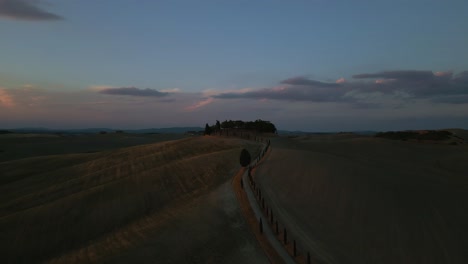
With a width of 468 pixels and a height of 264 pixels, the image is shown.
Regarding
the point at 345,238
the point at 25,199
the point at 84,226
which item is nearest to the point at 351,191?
the point at 345,238

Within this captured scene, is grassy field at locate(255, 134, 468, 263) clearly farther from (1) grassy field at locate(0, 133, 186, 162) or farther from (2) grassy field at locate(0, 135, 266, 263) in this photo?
(1) grassy field at locate(0, 133, 186, 162)

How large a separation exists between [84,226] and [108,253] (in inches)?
410

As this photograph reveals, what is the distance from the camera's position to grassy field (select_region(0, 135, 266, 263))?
21469 mm

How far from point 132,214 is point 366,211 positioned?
2013 centimetres

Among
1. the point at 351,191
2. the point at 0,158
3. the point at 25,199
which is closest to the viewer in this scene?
the point at 351,191

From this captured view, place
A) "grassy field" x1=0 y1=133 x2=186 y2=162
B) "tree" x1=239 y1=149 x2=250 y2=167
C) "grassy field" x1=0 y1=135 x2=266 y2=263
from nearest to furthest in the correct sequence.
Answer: "grassy field" x1=0 y1=135 x2=266 y2=263
"tree" x1=239 y1=149 x2=250 y2=167
"grassy field" x1=0 y1=133 x2=186 y2=162

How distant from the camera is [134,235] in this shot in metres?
24.8

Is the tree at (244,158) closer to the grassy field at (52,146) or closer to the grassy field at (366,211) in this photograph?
the grassy field at (366,211)

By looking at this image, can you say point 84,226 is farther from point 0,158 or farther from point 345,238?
point 0,158

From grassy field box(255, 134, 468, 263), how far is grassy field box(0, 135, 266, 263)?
3.89m

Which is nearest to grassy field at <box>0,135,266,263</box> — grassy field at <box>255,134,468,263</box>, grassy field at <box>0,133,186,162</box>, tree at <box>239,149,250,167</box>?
tree at <box>239,149,250,167</box>

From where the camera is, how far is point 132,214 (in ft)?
107

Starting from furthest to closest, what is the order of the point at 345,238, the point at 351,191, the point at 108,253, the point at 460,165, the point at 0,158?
the point at 0,158
the point at 460,165
the point at 351,191
the point at 108,253
the point at 345,238

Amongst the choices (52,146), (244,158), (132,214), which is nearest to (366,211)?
(244,158)
